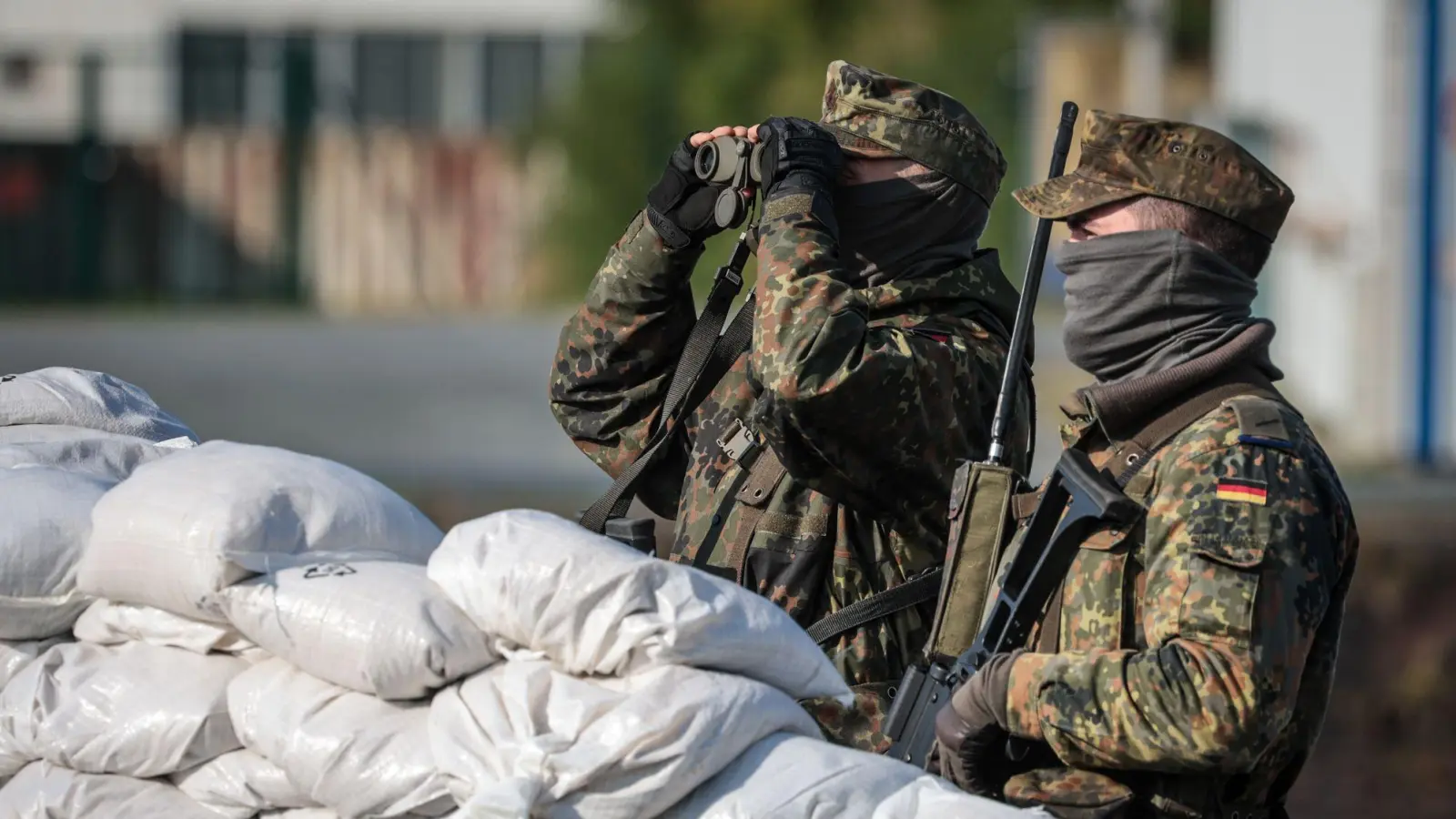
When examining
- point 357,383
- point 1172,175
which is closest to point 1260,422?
point 1172,175

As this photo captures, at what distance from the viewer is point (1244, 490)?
2.93 m

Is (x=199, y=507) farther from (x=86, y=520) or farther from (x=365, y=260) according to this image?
(x=365, y=260)

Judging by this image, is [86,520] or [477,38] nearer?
[86,520]

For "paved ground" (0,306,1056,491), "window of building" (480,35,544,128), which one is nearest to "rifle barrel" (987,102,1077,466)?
"paved ground" (0,306,1056,491)

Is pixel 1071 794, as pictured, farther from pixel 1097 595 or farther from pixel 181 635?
pixel 181 635

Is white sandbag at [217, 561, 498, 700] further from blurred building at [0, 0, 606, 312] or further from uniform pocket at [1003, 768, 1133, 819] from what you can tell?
blurred building at [0, 0, 606, 312]

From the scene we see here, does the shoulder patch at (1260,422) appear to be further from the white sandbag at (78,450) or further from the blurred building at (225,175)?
the blurred building at (225,175)

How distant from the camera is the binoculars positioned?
151 inches

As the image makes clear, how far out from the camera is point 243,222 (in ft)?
81.7

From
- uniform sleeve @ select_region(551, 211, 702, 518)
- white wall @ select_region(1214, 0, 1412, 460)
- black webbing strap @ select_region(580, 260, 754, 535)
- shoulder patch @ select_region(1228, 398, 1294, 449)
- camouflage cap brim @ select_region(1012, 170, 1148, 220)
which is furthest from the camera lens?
white wall @ select_region(1214, 0, 1412, 460)

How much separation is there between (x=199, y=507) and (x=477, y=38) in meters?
28.8

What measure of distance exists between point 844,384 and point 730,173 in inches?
22.6

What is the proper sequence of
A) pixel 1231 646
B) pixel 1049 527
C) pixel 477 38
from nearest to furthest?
1. pixel 1231 646
2. pixel 1049 527
3. pixel 477 38

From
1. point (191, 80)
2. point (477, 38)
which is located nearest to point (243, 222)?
point (191, 80)
